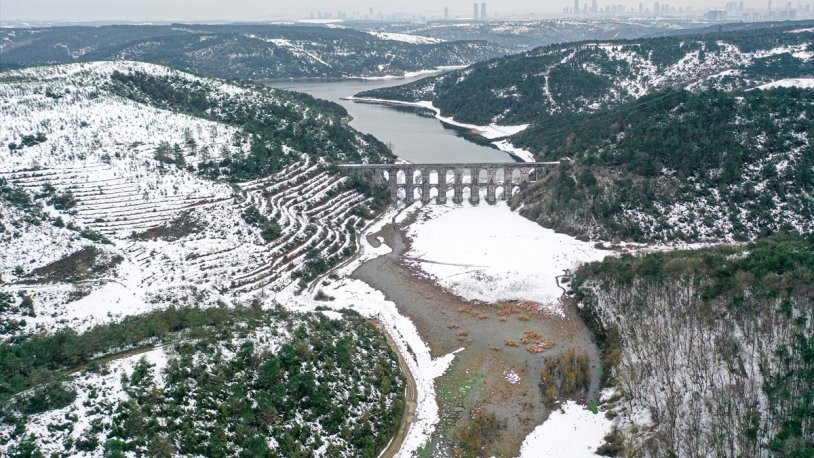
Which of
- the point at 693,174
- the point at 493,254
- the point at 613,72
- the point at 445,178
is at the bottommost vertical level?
the point at 493,254

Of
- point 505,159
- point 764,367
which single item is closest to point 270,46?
point 505,159

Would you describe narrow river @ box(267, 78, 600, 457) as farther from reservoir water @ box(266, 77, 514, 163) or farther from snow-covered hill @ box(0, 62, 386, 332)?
reservoir water @ box(266, 77, 514, 163)

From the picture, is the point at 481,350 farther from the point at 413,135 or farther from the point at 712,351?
the point at 413,135

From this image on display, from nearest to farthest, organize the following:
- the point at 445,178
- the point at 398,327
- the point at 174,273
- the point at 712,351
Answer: the point at 712,351, the point at 398,327, the point at 174,273, the point at 445,178

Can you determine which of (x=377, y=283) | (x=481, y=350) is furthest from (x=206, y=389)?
(x=377, y=283)

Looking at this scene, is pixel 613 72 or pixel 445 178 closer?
pixel 445 178

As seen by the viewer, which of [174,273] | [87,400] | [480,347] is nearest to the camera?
[87,400]

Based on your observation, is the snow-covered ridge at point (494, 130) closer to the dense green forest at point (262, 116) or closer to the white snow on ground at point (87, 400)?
the dense green forest at point (262, 116)
